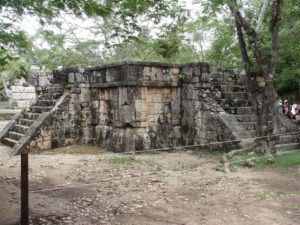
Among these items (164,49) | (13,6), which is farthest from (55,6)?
(164,49)

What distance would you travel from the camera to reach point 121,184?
7.43 metres

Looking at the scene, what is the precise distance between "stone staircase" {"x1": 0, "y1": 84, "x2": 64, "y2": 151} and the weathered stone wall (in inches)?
21.2

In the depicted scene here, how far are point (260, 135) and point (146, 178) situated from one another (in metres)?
3.71

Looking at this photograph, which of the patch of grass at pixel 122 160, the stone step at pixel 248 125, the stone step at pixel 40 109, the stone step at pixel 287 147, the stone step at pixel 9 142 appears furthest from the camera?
the stone step at pixel 40 109

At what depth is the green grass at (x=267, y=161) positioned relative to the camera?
8.77m

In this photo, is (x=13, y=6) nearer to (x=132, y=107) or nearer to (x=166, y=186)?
(x=166, y=186)

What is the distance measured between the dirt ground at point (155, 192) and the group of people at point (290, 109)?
1055 cm

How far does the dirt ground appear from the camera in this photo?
5.49 meters

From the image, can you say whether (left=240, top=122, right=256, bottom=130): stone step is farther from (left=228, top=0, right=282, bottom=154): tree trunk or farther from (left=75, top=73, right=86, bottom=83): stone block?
(left=75, top=73, right=86, bottom=83): stone block

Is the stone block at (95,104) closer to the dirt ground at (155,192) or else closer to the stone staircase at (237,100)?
the dirt ground at (155,192)

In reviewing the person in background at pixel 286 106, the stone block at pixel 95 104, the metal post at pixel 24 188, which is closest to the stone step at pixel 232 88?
the stone block at pixel 95 104

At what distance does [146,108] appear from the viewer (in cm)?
1147

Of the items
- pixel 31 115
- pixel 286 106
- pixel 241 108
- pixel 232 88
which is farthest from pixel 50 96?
pixel 286 106

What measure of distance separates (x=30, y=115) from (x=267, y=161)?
8.46m
